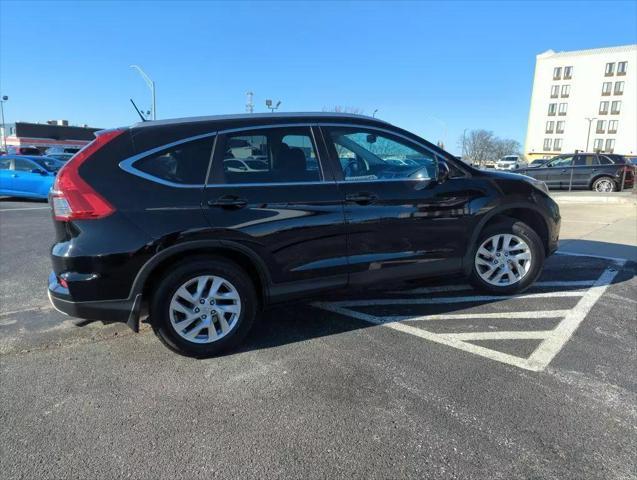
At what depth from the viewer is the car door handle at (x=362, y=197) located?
12.6ft

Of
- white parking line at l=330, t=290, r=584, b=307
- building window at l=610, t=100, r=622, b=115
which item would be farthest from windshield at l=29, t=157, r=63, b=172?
building window at l=610, t=100, r=622, b=115

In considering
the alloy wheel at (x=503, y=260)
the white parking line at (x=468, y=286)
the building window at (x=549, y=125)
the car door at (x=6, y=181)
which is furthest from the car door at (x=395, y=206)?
the building window at (x=549, y=125)

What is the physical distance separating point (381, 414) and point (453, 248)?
205 centimetres

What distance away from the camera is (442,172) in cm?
428

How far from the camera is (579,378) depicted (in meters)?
3.20

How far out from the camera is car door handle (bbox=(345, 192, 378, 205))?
3.85 m

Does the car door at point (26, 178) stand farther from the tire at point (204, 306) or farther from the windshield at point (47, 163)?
the tire at point (204, 306)

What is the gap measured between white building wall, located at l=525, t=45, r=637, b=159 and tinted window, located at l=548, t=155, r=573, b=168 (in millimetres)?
69828

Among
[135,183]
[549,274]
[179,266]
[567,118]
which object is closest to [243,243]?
[179,266]

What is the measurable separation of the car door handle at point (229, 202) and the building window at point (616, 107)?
3517 inches

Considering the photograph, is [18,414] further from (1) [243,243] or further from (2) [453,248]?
(2) [453,248]

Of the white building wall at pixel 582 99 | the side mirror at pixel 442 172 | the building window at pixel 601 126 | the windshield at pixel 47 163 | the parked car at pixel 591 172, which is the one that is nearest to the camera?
the side mirror at pixel 442 172

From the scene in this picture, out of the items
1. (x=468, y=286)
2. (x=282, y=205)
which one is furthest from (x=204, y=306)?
(x=468, y=286)

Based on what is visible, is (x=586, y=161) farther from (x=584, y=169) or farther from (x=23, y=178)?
(x=23, y=178)
